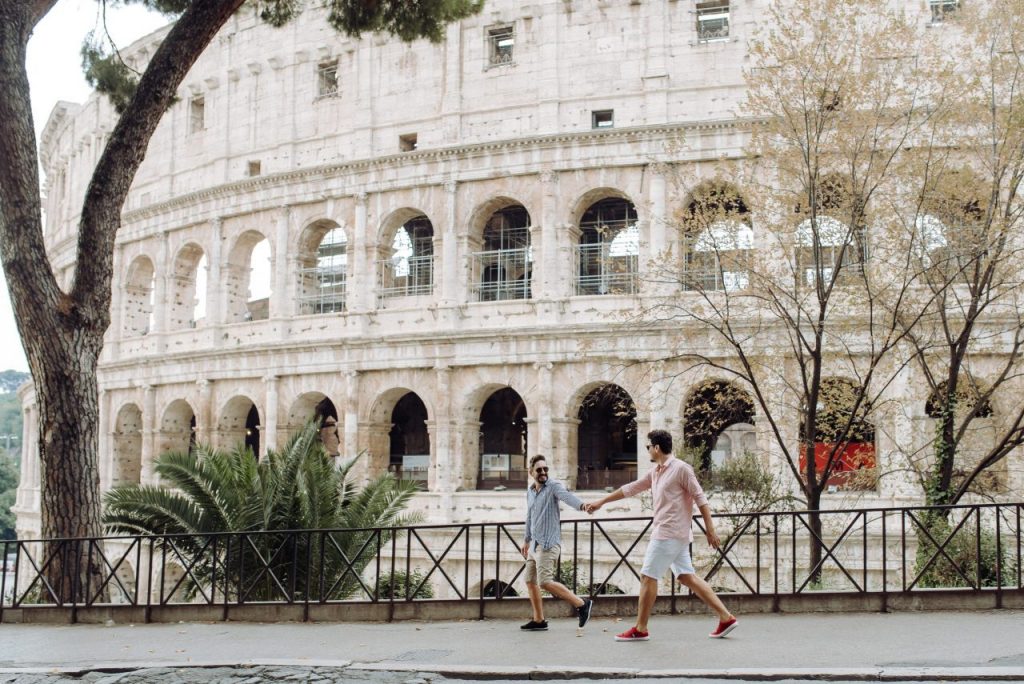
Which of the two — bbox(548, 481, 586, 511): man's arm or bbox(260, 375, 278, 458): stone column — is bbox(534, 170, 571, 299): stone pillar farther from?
bbox(548, 481, 586, 511): man's arm

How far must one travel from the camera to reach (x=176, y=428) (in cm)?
3047

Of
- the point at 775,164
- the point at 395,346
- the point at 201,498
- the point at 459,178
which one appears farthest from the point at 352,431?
the point at 775,164

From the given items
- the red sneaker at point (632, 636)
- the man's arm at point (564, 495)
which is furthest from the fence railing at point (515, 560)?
the red sneaker at point (632, 636)

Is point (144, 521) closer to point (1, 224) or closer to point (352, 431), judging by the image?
point (1, 224)

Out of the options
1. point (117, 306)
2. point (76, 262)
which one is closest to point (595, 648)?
point (76, 262)

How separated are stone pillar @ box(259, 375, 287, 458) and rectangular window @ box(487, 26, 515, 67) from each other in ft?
29.2

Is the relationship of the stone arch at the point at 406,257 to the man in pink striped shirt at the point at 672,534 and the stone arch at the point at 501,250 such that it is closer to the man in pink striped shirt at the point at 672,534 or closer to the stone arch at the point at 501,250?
the stone arch at the point at 501,250

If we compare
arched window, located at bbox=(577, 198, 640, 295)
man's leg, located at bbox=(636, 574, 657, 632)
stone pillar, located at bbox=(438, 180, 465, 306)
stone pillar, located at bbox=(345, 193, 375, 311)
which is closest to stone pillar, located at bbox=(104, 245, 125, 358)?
stone pillar, located at bbox=(345, 193, 375, 311)

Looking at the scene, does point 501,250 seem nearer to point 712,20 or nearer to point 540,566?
point 712,20

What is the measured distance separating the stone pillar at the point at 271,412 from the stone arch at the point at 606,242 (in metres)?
7.60

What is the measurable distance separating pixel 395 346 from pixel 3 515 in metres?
46.5

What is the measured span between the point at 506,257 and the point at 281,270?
540cm

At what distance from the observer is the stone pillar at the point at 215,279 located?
2881 centimetres

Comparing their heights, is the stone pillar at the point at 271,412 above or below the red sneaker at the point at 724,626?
above
